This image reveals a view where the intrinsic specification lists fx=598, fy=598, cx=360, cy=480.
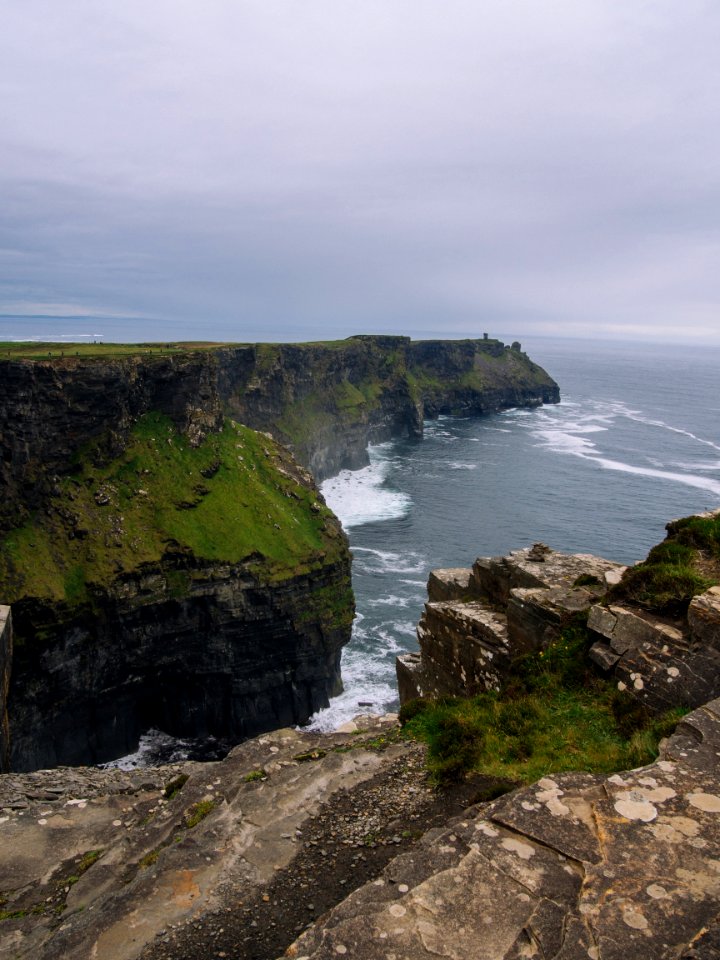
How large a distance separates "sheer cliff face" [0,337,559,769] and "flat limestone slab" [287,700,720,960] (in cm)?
3519

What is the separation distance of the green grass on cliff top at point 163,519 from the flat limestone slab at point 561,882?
35439mm

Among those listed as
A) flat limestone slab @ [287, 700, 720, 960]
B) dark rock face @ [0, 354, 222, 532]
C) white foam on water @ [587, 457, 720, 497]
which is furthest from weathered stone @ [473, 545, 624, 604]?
white foam on water @ [587, 457, 720, 497]

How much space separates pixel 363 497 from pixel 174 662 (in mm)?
52447

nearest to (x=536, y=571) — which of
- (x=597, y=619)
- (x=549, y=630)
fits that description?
(x=549, y=630)

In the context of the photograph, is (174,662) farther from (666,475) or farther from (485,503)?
(666,475)

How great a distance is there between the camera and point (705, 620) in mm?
10648

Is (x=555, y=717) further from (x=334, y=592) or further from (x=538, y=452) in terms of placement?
(x=538, y=452)

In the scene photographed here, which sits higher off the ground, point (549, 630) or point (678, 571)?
point (678, 571)

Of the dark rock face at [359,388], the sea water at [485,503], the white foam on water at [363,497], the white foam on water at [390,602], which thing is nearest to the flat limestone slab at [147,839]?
the sea water at [485,503]

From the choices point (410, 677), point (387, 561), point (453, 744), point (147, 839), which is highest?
point (453, 744)

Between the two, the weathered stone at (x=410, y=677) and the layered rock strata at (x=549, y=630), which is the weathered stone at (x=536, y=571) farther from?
the weathered stone at (x=410, y=677)

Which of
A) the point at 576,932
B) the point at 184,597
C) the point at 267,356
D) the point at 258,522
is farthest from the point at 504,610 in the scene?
the point at 267,356

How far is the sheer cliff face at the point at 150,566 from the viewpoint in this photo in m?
37.6

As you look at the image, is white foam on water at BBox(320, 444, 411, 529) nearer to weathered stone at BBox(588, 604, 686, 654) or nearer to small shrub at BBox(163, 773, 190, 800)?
small shrub at BBox(163, 773, 190, 800)
